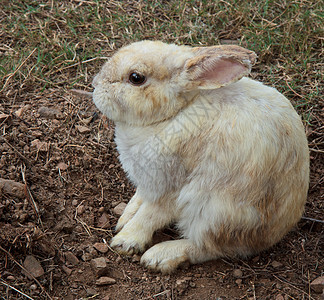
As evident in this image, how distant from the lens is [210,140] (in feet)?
12.3

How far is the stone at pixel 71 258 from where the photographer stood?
4.14 m

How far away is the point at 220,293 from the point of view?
4.05m

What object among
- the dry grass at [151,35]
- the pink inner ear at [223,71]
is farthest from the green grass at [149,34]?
the pink inner ear at [223,71]

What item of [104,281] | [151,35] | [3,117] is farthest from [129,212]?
[151,35]

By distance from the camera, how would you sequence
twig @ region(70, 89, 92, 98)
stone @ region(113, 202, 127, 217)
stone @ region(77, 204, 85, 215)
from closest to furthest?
stone @ region(77, 204, 85, 215)
stone @ region(113, 202, 127, 217)
twig @ region(70, 89, 92, 98)

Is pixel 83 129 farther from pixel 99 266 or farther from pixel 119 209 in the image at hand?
pixel 99 266

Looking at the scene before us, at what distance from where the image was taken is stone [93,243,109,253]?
14.1 ft

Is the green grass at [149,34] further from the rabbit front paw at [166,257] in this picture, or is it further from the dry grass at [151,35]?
the rabbit front paw at [166,257]

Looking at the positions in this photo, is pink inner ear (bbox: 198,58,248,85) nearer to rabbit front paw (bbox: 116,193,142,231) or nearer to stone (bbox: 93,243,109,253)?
rabbit front paw (bbox: 116,193,142,231)

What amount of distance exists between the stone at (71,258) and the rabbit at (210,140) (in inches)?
30.3

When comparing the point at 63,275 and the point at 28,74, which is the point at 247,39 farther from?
the point at 63,275

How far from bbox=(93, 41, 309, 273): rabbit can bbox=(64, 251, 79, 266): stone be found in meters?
0.77

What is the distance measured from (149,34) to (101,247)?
2.69 metres

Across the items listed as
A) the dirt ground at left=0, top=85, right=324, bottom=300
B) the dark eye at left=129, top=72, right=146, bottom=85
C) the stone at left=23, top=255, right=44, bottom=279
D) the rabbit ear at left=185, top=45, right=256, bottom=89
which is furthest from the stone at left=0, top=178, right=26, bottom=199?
the rabbit ear at left=185, top=45, right=256, bottom=89
